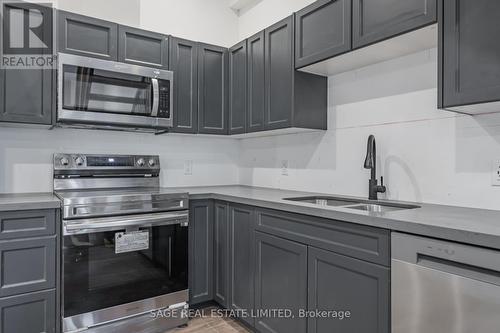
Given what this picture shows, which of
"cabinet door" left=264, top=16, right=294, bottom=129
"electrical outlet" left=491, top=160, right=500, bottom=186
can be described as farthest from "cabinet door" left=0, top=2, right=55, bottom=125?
"electrical outlet" left=491, top=160, right=500, bottom=186

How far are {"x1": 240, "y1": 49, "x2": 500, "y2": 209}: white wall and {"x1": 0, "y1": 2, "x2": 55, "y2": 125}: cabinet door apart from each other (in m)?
1.81

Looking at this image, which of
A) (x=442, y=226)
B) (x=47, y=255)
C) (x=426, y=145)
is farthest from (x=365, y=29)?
(x=47, y=255)

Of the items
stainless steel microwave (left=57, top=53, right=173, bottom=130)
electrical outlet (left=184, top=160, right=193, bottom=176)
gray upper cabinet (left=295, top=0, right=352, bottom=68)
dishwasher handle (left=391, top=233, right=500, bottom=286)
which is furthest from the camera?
electrical outlet (left=184, top=160, right=193, bottom=176)

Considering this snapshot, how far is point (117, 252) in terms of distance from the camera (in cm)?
212

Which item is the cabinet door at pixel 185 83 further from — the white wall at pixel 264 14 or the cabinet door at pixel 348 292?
the cabinet door at pixel 348 292

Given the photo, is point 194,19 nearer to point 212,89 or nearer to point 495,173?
point 212,89

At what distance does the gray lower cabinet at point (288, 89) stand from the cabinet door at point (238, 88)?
0.30 m

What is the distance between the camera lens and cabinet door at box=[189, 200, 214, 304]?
250 cm

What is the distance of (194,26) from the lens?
125 inches

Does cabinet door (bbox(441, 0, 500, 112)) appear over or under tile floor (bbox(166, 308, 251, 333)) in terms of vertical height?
over

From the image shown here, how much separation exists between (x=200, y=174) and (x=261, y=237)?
4.26 ft

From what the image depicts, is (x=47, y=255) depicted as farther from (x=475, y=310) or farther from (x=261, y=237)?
(x=475, y=310)

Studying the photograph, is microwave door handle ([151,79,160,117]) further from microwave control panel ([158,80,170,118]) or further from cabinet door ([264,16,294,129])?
cabinet door ([264,16,294,129])

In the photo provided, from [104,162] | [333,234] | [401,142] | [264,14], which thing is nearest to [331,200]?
[401,142]
